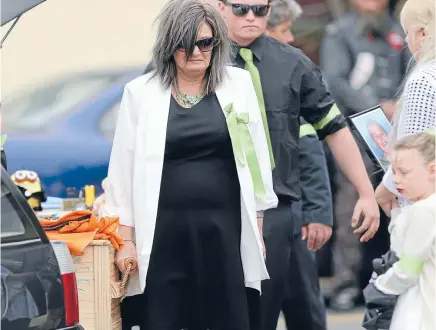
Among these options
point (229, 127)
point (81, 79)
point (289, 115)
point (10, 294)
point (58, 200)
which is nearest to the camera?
point (10, 294)

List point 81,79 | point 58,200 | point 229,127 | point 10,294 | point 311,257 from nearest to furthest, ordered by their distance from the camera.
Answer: point 10,294
point 229,127
point 311,257
point 58,200
point 81,79

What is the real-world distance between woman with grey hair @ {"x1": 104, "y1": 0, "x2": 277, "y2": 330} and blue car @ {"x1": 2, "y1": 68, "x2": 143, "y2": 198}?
2.44 m

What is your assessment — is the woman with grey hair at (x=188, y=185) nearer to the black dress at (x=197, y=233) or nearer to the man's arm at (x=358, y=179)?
the black dress at (x=197, y=233)

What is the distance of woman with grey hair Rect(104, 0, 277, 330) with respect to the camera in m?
4.93

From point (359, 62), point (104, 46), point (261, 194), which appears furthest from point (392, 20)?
point (261, 194)

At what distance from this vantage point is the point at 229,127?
4941mm

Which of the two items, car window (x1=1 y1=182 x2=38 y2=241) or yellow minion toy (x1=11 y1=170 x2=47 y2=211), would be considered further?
yellow minion toy (x1=11 y1=170 x2=47 y2=211)

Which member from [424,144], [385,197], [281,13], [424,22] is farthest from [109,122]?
[424,144]

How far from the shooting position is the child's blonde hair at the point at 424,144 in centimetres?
472

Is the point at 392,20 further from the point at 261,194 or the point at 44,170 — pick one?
the point at 261,194

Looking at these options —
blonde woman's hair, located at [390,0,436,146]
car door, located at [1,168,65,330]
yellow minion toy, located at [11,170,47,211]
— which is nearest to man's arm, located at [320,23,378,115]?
yellow minion toy, located at [11,170,47,211]

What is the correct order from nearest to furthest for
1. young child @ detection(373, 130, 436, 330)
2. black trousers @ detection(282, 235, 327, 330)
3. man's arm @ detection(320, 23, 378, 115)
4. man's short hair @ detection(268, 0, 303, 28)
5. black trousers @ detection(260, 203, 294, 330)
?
young child @ detection(373, 130, 436, 330), black trousers @ detection(260, 203, 294, 330), black trousers @ detection(282, 235, 327, 330), man's short hair @ detection(268, 0, 303, 28), man's arm @ detection(320, 23, 378, 115)

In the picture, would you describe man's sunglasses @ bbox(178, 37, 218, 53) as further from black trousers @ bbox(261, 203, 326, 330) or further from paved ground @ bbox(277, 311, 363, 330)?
paved ground @ bbox(277, 311, 363, 330)

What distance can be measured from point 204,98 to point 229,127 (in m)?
0.18
